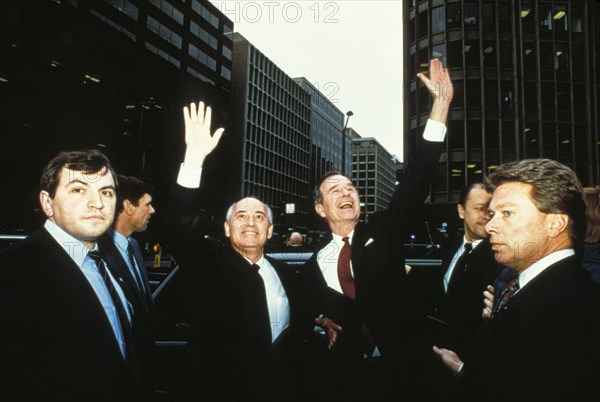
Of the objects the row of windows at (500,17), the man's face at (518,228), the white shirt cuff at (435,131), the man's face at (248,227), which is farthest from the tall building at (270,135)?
the man's face at (518,228)

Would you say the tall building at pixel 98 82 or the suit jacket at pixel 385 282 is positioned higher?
the tall building at pixel 98 82

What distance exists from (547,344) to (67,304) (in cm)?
210

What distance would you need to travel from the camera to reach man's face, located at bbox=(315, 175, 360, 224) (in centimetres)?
346

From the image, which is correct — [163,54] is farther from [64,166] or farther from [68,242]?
[68,242]

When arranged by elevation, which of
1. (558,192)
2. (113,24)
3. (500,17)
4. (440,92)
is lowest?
(558,192)

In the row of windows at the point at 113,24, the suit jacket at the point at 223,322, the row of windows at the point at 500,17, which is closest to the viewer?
the suit jacket at the point at 223,322

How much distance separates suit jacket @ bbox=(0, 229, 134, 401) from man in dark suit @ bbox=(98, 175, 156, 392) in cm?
45

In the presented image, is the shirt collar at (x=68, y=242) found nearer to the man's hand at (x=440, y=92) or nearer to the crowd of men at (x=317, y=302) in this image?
the crowd of men at (x=317, y=302)

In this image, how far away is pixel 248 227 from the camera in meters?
3.19

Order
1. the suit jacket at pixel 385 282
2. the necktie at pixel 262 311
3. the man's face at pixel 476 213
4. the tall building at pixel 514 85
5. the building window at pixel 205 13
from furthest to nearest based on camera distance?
the building window at pixel 205 13, the tall building at pixel 514 85, the man's face at pixel 476 213, the suit jacket at pixel 385 282, the necktie at pixel 262 311

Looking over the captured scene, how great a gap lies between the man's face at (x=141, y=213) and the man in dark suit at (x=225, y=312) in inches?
78.1

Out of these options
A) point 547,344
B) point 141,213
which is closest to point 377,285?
point 547,344

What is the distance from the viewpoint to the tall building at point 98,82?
30562 millimetres

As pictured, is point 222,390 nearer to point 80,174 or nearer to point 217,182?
point 80,174
